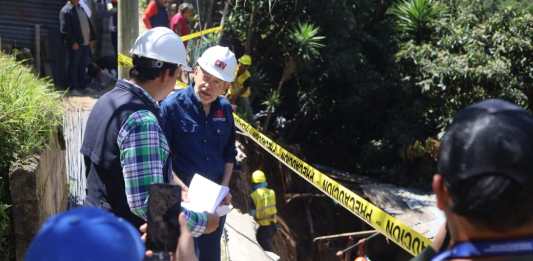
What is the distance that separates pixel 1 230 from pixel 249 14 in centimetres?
863

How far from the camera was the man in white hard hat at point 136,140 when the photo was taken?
2.92 metres

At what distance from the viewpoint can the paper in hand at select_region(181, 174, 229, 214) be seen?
10.7 feet

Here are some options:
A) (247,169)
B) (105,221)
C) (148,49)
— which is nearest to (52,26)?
(247,169)

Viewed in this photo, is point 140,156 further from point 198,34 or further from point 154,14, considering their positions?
point 154,14

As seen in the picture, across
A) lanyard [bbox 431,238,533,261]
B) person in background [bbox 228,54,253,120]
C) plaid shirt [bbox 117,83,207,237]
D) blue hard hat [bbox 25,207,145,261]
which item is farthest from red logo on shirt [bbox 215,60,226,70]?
person in background [bbox 228,54,253,120]

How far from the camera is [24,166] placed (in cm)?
407

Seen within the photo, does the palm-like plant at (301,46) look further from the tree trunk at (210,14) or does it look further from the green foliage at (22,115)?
the green foliage at (22,115)

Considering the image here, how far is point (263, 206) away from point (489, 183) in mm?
6154

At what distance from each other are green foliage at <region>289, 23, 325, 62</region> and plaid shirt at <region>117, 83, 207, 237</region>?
350 inches

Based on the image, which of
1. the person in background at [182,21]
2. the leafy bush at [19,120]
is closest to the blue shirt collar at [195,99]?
the leafy bush at [19,120]

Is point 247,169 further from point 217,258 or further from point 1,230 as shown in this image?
point 1,230

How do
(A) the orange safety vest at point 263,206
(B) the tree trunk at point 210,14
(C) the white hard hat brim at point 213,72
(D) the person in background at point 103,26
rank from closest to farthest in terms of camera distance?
1. (C) the white hard hat brim at point 213,72
2. (A) the orange safety vest at point 263,206
3. (B) the tree trunk at point 210,14
4. (D) the person in background at point 103,26

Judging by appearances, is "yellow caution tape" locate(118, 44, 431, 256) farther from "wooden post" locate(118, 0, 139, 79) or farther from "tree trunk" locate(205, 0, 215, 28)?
"tree trunk" locate(205, 0, 215, 28)

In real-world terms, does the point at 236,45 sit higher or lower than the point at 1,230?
higher
